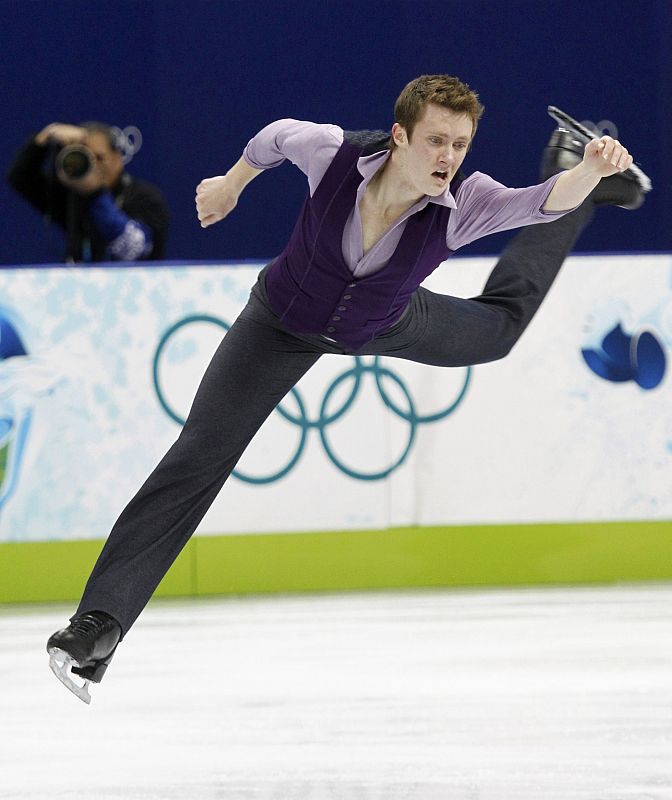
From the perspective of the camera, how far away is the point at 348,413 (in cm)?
457

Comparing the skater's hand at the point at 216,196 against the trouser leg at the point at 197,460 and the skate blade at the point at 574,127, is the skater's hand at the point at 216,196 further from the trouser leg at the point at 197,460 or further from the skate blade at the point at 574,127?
the skate blade at the point at 574,127

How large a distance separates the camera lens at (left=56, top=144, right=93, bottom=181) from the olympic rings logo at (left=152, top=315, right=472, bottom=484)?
83cm

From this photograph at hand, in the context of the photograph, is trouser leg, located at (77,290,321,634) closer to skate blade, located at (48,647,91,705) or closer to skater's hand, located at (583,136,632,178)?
skate blade, located at (48,647,91,705)

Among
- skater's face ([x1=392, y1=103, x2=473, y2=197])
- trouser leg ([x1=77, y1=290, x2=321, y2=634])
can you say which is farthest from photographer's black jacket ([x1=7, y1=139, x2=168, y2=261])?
skater's face ([x1=392, y1=103, x2=473, y2=197])

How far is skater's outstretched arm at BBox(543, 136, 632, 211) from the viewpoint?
2.26m

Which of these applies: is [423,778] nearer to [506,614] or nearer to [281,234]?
[506,614]

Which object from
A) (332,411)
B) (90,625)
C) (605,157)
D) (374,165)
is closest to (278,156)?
(374,165)

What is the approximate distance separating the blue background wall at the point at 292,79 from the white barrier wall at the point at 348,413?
192cm

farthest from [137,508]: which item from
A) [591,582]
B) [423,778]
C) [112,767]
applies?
[591,582]

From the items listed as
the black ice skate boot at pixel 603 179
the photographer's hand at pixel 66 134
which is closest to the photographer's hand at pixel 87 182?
the photographer's hand at pixel 66 134

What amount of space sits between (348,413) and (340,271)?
2010mm

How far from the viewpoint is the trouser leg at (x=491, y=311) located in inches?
112

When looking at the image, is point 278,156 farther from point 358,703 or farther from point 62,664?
point 358,703

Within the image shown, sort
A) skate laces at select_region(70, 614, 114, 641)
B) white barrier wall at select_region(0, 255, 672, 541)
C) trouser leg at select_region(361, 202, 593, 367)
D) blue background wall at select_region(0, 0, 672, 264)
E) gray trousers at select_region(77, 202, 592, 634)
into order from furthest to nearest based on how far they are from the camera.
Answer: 1. blue background wall at select_region(0, 0, 672, 264)
2. white barrier wall at select_region(0, 255, 672, 541)
3. trouser leg at select_region(361, 202, 593, 367)
4. gray trousers at select_region(77, 202, 592, 634)
5. skate laces at select_region(70, 614, 114, 641)
